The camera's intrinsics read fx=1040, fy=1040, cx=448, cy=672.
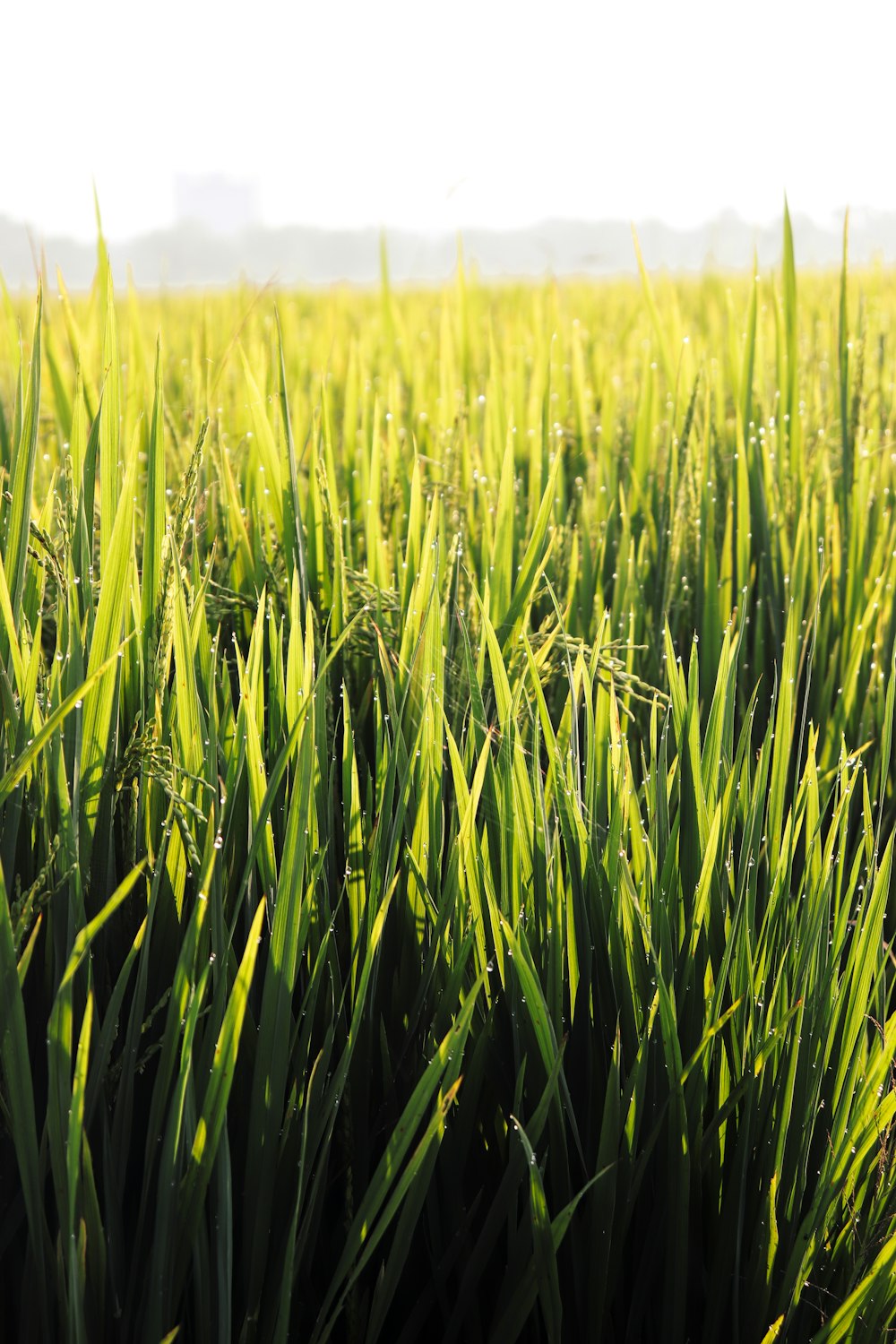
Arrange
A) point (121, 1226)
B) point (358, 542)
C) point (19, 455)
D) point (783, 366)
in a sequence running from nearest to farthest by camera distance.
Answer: point (121, 1226) < point (19, 455) < point (358, 542) < point (783, 366)

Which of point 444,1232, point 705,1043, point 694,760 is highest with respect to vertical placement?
point 694,760

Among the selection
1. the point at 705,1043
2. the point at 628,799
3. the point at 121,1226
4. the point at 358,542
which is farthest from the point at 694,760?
the point at 358,542

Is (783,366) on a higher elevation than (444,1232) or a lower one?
higher

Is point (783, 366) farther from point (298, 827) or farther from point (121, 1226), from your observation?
point (121, 1226)

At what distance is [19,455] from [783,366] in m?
1.05

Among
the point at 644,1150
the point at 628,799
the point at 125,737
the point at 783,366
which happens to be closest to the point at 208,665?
the point at 125,737

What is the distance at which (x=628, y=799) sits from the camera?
66 centimetres

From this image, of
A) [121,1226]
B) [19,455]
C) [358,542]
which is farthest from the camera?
[358,542]

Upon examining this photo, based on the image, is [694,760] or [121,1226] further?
[694,760]

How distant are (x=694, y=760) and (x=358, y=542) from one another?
567 mm

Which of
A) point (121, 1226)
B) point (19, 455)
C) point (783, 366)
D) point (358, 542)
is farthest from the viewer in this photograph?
point (783, 366)

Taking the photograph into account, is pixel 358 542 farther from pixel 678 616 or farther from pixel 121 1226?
pixel 121 1226

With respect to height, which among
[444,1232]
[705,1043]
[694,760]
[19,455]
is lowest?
[444,1232]

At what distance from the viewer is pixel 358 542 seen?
1.13m
